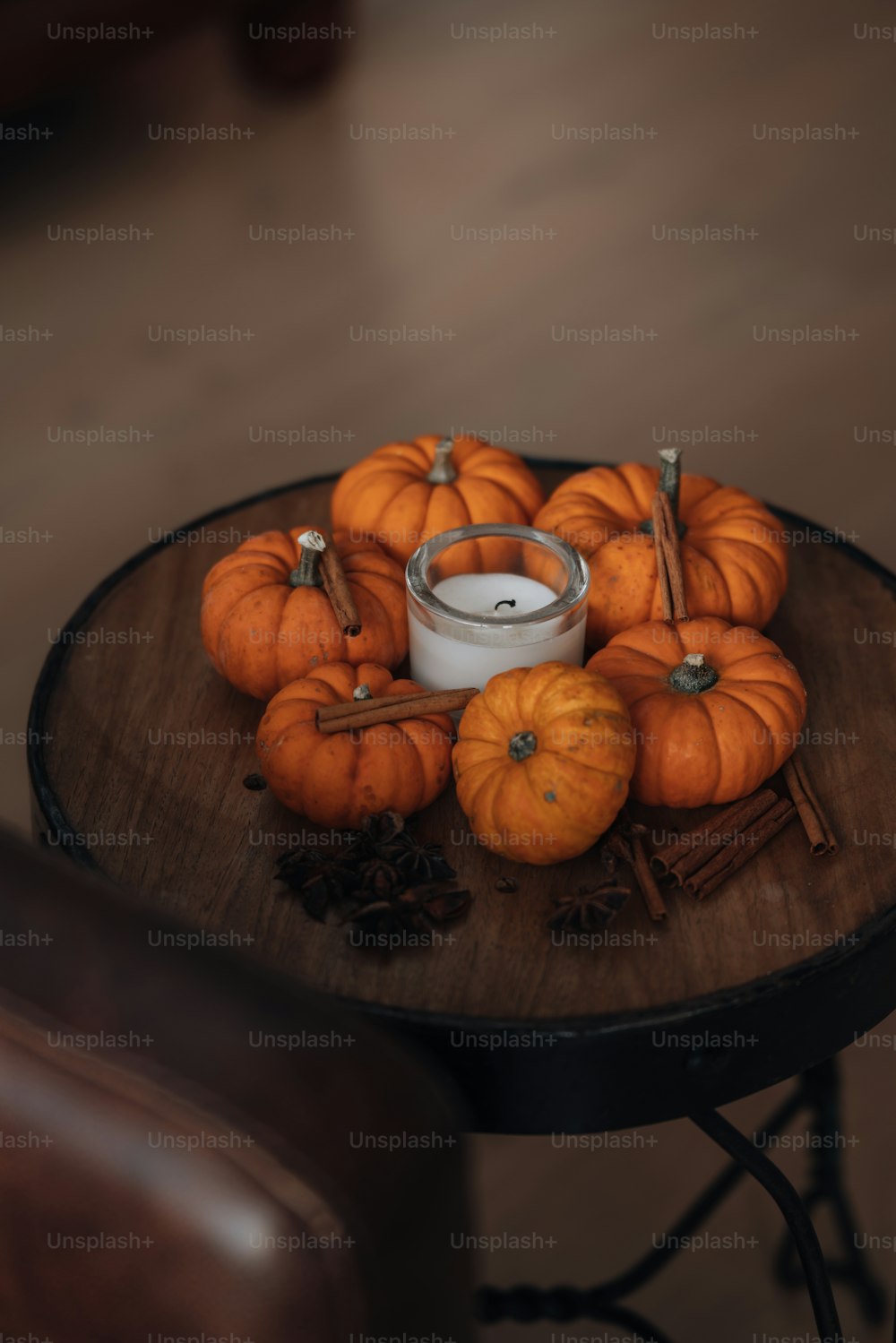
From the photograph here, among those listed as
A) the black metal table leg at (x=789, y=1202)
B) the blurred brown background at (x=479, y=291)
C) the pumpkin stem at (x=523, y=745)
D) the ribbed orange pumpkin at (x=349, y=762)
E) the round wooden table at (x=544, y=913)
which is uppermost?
the pumpkin stem at (x=523, y=745)

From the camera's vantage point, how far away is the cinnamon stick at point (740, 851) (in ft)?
3.79

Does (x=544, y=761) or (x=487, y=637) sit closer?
(x=544, y=761)

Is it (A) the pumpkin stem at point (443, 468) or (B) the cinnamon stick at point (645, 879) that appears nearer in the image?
(B) the cinnamon stick at point (645, 879)

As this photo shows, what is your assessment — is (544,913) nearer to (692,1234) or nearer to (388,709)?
(388,709)

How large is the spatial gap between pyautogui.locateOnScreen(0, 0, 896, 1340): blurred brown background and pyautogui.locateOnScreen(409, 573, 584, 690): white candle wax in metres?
0.89

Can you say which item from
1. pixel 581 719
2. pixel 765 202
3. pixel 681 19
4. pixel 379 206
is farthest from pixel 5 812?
pixel 681 19

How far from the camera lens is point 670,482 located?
4.66 ft

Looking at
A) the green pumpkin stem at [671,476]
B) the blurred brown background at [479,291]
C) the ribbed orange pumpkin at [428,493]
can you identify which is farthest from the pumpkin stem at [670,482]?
the blurred brown background at [479,291]

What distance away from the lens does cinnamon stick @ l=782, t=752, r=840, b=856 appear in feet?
3.89

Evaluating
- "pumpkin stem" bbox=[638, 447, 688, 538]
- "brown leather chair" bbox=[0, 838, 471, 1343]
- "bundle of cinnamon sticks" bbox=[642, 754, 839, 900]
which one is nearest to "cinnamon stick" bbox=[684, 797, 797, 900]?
"bundle of cinnamon sticks" bbox=[642, 754, 839, 900]

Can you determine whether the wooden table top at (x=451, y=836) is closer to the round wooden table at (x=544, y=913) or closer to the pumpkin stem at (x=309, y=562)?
the round wooden table at (x=544, y=913)

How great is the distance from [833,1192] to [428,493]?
101 centimetres

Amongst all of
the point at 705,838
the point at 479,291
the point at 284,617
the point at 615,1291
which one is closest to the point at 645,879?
the point at 705,838

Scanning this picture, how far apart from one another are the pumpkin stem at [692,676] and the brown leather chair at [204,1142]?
571 millimetres
